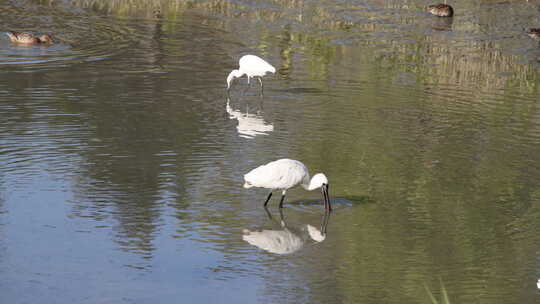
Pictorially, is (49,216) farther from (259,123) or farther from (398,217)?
(259,123)

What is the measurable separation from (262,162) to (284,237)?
2.96 m

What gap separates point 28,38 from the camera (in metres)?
23.0

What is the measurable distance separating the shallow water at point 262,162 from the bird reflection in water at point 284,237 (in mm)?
60

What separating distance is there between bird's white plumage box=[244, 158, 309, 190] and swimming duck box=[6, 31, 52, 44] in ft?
40.9

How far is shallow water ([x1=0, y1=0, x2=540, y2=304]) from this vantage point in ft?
33.7

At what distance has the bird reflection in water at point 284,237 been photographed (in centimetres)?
1120

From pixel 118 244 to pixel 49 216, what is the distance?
1321 mm

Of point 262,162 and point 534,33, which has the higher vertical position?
point 534,33

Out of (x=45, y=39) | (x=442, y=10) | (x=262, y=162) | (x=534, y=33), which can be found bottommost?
(x=262, y=162)

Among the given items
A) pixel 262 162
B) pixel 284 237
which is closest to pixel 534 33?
pixel 262 162

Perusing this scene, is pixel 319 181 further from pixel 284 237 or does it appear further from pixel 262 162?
pixel 262 162

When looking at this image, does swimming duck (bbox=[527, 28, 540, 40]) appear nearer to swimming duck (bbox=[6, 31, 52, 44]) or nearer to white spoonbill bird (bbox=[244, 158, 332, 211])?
swimming duck (bbox=[6, 31, 52, 44])

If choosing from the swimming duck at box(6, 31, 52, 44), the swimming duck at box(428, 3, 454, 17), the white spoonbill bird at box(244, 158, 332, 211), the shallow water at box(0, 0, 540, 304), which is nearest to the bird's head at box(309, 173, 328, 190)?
the white spoonbill bird at box(244, 158, 332, 211)

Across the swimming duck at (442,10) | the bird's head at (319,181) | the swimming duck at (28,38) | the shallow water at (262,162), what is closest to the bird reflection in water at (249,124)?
the shallow water at (262,162)
